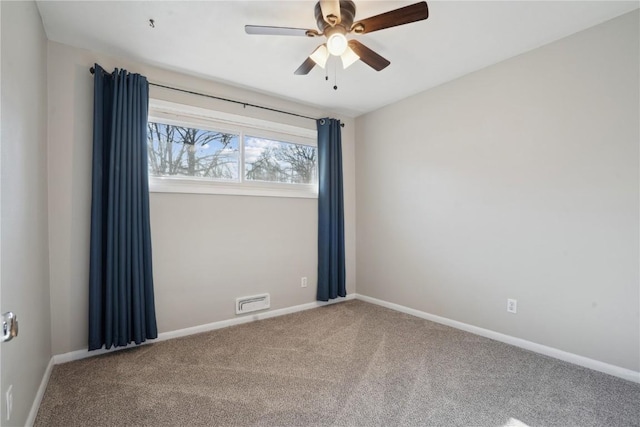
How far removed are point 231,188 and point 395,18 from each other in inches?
83.4

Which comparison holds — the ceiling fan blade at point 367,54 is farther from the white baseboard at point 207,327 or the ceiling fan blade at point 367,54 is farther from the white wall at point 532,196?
the white baseboard at point 207,327

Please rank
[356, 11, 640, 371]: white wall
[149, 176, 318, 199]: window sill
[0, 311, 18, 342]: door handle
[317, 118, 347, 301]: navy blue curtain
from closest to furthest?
[0, 311, 18, 342]: door handle
[356, 11, 640, 371]: white wall
[149, 176, 318, 199]: window sill
[317, 118, 347, 301]: navy blue curtain

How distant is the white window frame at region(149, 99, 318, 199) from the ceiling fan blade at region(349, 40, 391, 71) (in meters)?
1.57

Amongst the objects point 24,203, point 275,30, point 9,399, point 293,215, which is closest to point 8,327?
point 9,399

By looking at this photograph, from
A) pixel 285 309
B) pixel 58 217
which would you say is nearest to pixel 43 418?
pixel 58 217

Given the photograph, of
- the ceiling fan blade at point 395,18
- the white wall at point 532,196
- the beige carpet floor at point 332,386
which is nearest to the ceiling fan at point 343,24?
the ceiling fan blade at point 395,18

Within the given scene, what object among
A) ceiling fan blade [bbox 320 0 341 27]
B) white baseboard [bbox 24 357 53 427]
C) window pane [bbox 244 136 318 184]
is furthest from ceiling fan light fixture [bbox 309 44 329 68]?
white baseboard [bbox 24 357 53 427]

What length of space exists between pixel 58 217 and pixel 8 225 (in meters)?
1.12

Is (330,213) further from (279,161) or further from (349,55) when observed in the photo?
(349,55)

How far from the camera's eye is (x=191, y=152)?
3016mm

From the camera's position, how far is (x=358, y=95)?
11.1 ft

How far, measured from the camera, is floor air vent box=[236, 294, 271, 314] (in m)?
3.16

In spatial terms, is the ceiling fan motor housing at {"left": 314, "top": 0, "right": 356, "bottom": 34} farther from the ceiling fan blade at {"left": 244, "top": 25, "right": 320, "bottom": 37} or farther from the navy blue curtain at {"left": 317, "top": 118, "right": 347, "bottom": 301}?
the navy blue curtain at {"left": 317, "top": 118, "right": 347, "bottom": 301}

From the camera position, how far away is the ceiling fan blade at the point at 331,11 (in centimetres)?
167
